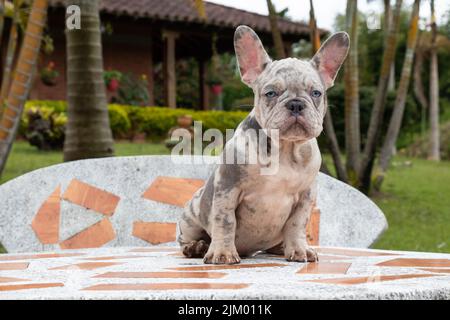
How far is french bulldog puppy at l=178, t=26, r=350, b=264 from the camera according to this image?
3.16 m

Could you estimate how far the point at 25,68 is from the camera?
6367 millimetres

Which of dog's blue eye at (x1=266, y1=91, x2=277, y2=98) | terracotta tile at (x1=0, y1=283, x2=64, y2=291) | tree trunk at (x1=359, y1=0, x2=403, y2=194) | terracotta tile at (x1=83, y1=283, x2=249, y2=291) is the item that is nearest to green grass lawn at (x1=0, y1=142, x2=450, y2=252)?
tree trunk at (x1=359, y1=0, x2=403, y2=194)

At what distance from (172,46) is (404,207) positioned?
969 cm

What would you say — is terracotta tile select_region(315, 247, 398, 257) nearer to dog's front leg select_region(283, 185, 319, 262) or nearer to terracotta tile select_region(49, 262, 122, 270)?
dog's front leg select_region(283, 185, 319, 262)

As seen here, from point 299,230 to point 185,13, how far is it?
15503 mm

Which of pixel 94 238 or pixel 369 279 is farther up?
pixel 369 279

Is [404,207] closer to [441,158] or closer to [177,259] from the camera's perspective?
[177,259]

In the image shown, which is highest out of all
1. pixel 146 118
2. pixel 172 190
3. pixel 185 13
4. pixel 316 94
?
pixel 185 13

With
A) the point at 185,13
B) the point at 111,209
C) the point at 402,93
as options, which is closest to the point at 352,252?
the point at 111,209

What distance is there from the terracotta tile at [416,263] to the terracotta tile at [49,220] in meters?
2.57

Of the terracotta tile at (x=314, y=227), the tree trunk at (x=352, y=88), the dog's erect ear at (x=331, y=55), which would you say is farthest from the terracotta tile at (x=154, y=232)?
the tree trunk at (x=352, y=88)

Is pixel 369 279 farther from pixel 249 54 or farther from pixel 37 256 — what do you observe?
pixel 37 256
